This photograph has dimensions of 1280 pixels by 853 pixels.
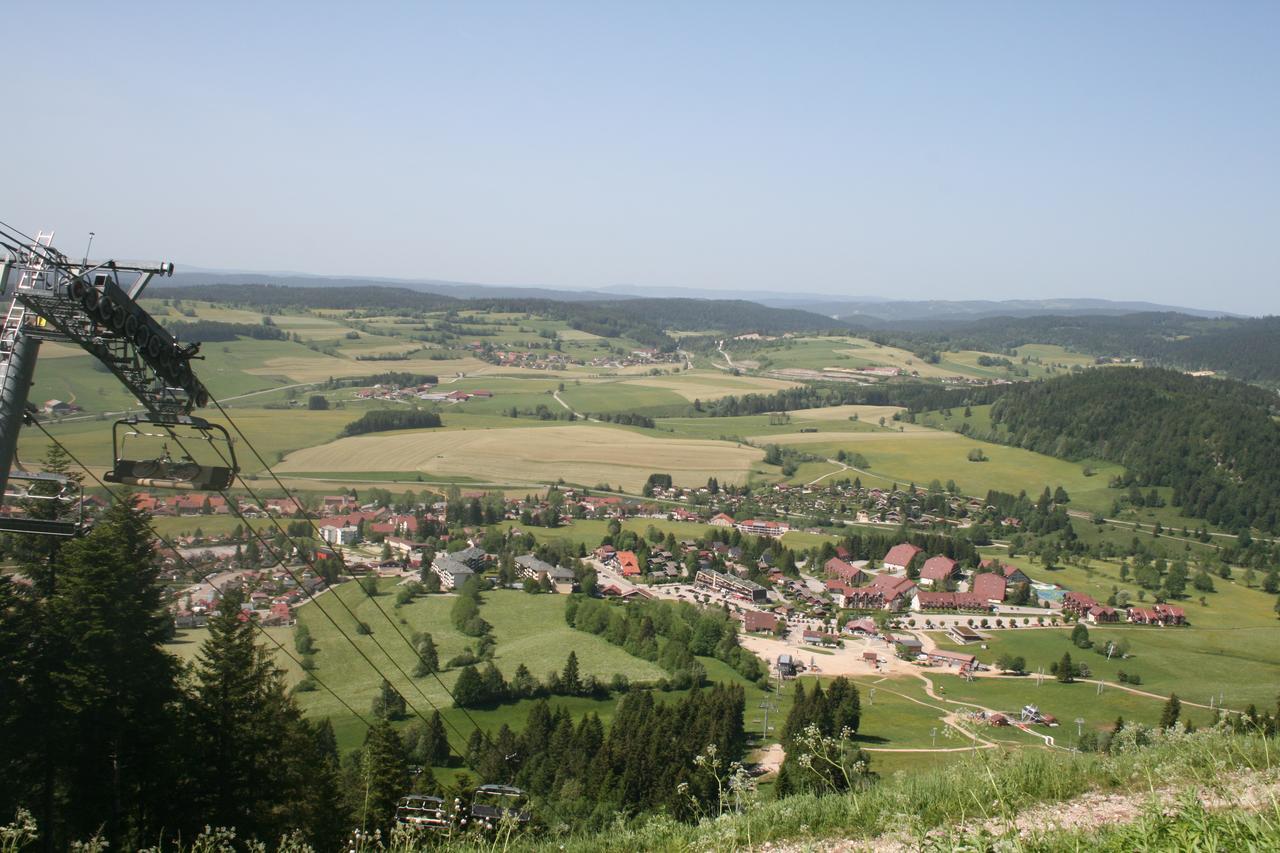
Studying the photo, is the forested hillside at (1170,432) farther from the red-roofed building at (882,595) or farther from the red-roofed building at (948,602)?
the red-roofed building at (882,595)

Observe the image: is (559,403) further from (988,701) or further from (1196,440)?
(988,701)

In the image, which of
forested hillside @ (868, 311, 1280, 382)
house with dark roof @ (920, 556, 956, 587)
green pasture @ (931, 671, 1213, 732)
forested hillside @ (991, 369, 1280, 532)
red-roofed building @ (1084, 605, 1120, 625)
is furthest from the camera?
forested hillside @ (868, 311, 1280, 382)

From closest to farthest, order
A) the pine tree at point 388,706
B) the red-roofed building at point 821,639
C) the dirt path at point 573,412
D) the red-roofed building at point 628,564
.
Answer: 1. the pine tree at point 388,706
2. the red-roofed building at point 821,639
3. the red-roofed building at point 628,564
4. the dirt path at point 573,412

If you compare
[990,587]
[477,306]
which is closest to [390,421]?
[990,587]

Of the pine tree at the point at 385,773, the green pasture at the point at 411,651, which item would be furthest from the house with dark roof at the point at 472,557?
the pine tree at the point at 385,773

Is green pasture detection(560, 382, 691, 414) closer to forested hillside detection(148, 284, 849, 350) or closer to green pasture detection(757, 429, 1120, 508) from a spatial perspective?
green pasture detection(757, 429, 1120, 508)

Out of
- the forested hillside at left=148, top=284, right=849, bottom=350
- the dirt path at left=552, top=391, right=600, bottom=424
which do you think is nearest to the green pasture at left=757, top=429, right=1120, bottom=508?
the dirt path at left=552, top=391, right=600, bottom=424
